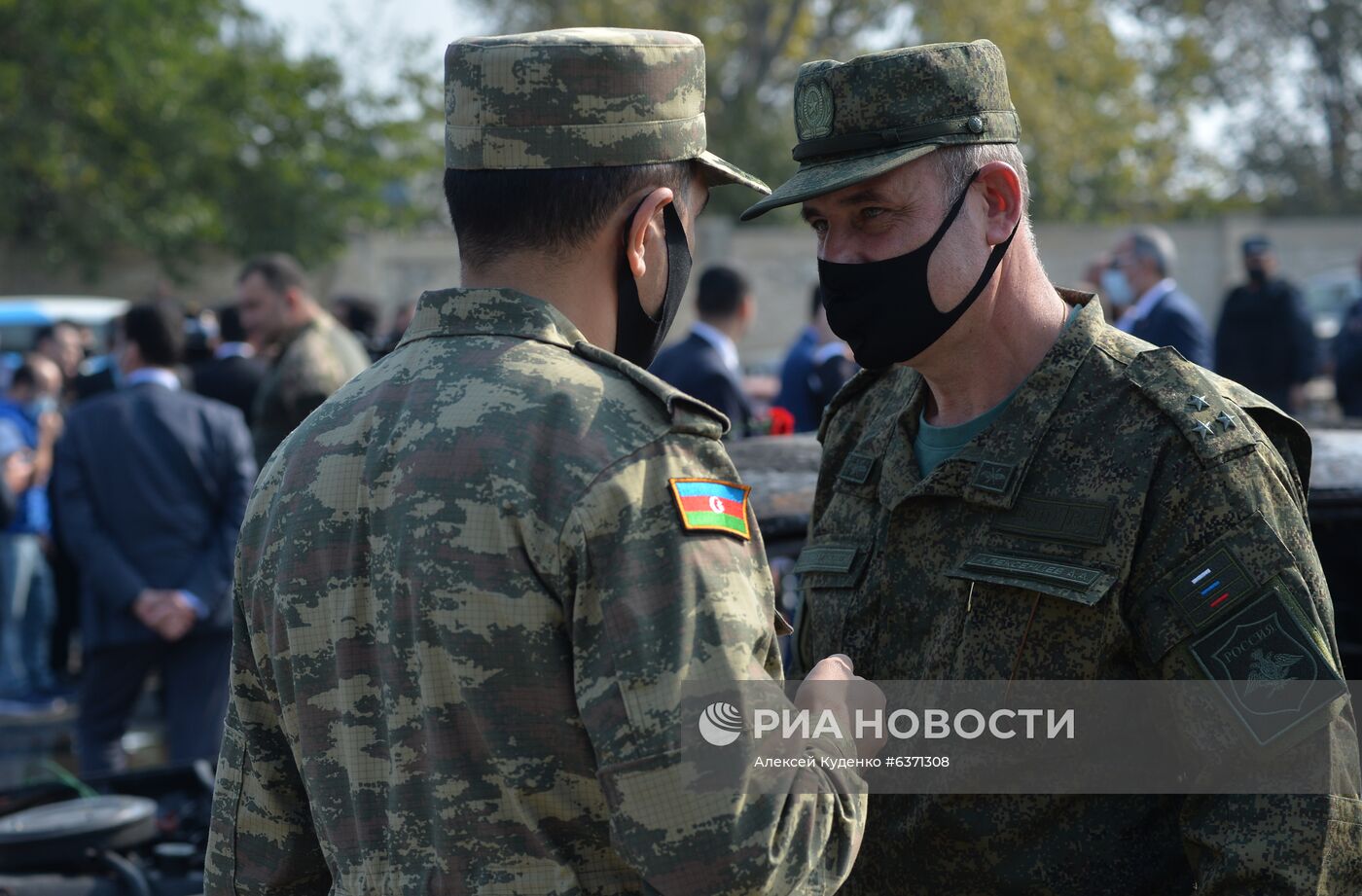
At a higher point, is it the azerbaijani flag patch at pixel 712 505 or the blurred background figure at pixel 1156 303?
the azerbaijani flag patch at pixel 712 505

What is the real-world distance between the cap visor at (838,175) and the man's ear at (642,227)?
35cm

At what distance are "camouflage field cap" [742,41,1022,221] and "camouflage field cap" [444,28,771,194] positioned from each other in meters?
0.38

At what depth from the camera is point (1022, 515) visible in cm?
206

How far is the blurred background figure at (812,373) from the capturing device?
6750 mm

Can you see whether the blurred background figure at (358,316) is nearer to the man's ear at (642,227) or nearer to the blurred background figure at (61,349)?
the blurred background figure at (61,349)

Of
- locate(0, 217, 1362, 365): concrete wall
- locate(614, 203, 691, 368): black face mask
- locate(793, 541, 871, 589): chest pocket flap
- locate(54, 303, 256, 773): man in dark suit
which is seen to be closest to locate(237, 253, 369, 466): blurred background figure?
locate(54, 303, 256, 773): man in dark suit

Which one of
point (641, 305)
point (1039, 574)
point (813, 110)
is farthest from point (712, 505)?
point (813, 110)

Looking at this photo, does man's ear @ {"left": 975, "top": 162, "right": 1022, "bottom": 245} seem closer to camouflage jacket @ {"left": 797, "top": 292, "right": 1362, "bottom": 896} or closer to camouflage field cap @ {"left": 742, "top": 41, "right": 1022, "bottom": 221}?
camouflage field cap @ {"left": 742, "top": 41, "right": 1022, "bottom": 221}

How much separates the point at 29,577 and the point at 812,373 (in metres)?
4.83

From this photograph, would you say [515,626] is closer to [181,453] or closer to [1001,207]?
[1001,207]

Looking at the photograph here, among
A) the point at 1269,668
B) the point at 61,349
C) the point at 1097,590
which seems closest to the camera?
the point at 1269,668

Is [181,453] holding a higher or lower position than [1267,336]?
higher

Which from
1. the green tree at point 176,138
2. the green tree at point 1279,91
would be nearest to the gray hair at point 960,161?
the green tree at point 176,138

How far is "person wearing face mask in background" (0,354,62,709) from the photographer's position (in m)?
8.31
